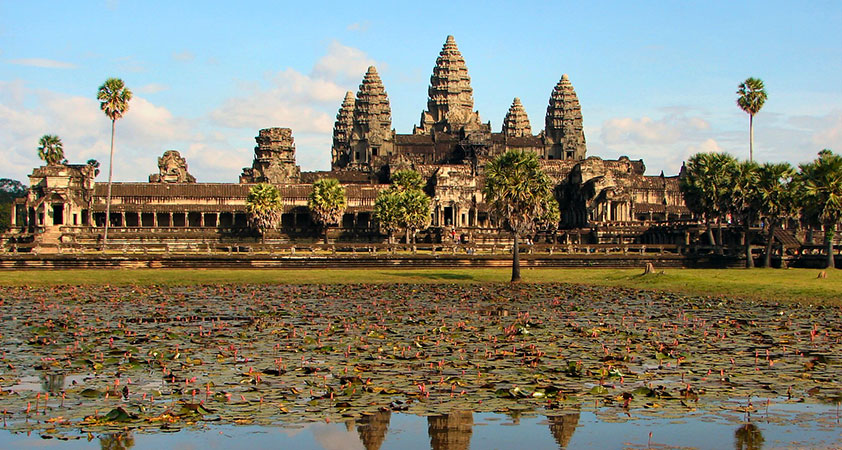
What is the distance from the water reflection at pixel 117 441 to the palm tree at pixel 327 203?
8395 cm

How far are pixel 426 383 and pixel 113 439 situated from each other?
5.50 meters

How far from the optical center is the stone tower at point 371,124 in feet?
497

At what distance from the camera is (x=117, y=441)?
Answer: 1255 centimetres

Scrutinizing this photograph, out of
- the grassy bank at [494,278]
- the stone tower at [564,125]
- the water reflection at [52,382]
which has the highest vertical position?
the stone tower at [564,125]

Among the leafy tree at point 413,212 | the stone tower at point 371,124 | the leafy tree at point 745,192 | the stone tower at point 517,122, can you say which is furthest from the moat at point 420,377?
the stone tower at point 517,122

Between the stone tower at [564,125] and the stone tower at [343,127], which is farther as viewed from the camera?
the stone tower at [343,127]

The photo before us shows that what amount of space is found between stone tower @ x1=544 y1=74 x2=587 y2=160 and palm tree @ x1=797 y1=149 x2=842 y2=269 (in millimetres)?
97523

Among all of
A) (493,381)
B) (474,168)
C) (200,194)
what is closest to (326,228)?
(200,194)

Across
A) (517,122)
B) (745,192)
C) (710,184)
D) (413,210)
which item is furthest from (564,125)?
(745,192)

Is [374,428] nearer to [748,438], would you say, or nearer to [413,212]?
[748,438]

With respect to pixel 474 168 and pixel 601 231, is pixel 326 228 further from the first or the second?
pixel 474 168

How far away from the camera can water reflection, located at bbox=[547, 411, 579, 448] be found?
12.8m

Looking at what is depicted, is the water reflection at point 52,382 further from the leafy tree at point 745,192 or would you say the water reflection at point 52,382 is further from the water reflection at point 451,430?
the leafy tree at point 745,192

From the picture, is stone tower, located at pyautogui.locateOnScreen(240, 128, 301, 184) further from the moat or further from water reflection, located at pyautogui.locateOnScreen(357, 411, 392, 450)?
water reflection, located at pyautogui.locateOnScreen(357, 411, 392, 450)
